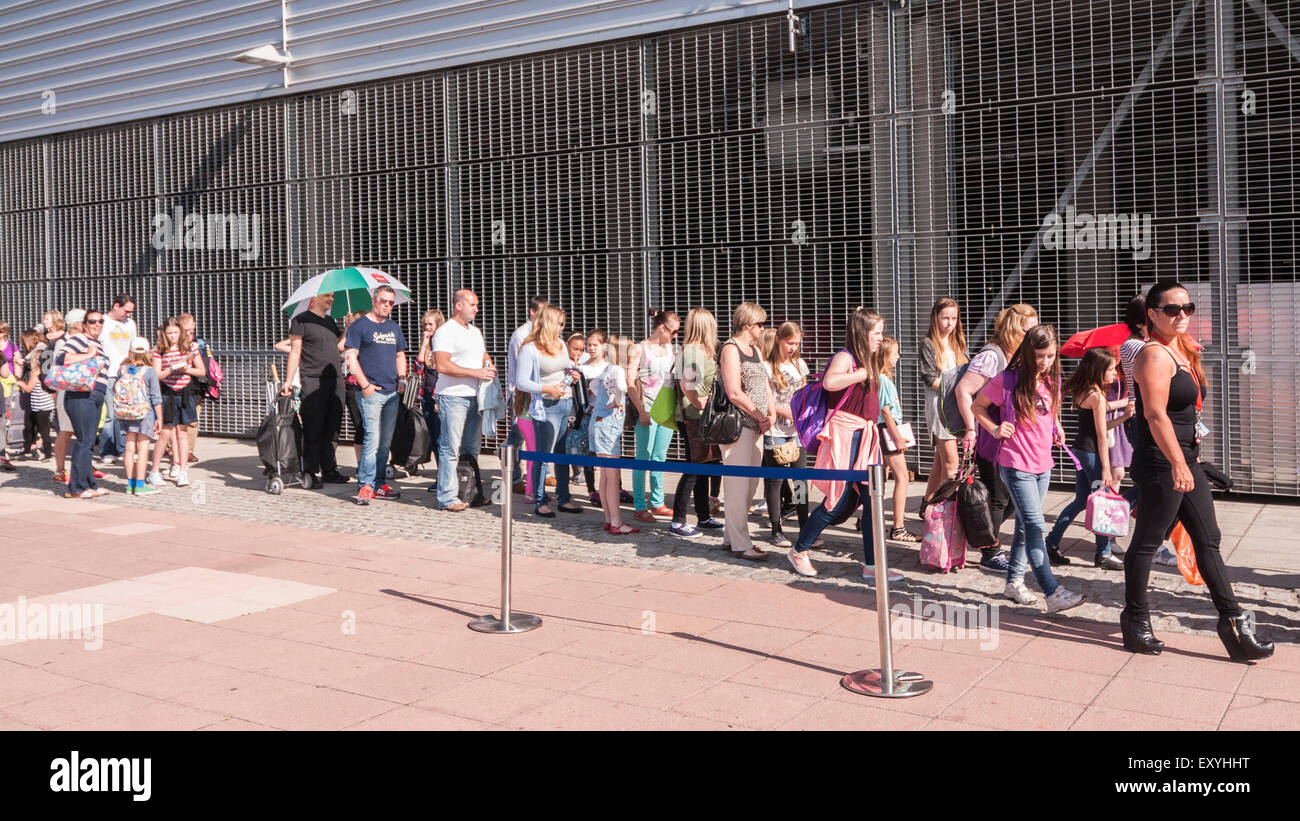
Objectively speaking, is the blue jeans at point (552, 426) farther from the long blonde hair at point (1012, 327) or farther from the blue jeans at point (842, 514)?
the long blonde hair at point (1012, 327)

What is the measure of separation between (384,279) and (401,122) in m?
4.45

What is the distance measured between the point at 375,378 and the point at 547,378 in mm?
1935

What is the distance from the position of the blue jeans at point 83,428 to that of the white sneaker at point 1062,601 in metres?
8.87

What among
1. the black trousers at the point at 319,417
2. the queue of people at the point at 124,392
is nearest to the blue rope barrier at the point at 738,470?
the black trousers at the point at 319,417

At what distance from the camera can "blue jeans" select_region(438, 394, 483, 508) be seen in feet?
33.6

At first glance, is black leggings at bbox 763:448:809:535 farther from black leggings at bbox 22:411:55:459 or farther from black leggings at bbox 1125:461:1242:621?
black leggings at bbox 22:411:55:459

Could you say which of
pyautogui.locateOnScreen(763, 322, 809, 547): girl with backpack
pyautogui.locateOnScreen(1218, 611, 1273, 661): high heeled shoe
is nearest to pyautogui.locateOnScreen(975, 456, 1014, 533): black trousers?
pyautogui.locateOnScreen(763, 322, 809, 547): girl with backpack

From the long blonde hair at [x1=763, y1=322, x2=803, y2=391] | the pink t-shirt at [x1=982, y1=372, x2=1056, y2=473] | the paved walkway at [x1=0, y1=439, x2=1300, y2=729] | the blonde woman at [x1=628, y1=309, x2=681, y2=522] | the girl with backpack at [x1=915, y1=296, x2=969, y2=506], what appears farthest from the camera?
the blonde woman at [x1=628, y1=309, x2=681, y2=522]

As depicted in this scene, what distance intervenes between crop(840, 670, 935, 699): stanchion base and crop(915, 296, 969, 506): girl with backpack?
3310 millimetres

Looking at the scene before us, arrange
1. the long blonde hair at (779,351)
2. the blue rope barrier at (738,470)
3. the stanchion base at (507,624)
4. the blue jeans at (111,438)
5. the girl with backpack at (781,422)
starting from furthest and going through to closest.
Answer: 1. the blue jeans at (111,438)
2. the long blonde hair at (779,351)
3. the girl with backpack at (781,422)
4. the stanchion base at (507,624)
5. the blue rope barrier at (738,470)

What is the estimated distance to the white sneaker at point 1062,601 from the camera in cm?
645

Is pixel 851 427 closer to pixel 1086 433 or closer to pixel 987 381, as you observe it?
pixel 987 381

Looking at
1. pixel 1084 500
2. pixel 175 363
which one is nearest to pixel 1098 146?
pixel 1084 500
